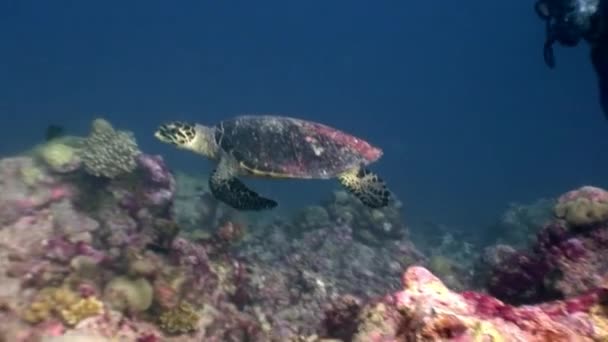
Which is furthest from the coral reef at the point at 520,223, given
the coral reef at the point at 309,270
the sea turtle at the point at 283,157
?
the sea turtle at the point at 283,157

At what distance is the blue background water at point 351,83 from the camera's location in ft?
156

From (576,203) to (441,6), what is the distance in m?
162

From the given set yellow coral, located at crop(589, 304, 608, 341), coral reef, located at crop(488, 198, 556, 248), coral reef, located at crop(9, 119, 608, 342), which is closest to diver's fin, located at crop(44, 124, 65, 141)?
coral reef, located at crop(9, 119, 608, 342)

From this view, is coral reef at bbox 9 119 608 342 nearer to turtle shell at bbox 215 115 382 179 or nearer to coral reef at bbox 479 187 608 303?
coral reef at bbox 479 187 608 303

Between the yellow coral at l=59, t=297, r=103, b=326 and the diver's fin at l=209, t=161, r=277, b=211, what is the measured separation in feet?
8.53

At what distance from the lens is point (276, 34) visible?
450 ft

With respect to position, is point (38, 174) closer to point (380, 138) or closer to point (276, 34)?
point (380, 138)

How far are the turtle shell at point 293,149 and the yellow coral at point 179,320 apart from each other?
8.79 feet

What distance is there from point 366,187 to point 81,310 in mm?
4255

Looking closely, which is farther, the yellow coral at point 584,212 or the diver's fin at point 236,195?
the diver's fin at point 236,195

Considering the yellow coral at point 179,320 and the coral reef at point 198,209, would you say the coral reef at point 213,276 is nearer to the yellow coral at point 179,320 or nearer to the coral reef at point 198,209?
the yellow coral at point 179,320

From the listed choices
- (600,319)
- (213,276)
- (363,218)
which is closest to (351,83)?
(363,218)

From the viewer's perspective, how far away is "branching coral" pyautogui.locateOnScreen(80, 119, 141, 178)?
307 inches

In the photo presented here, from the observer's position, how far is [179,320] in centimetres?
524
